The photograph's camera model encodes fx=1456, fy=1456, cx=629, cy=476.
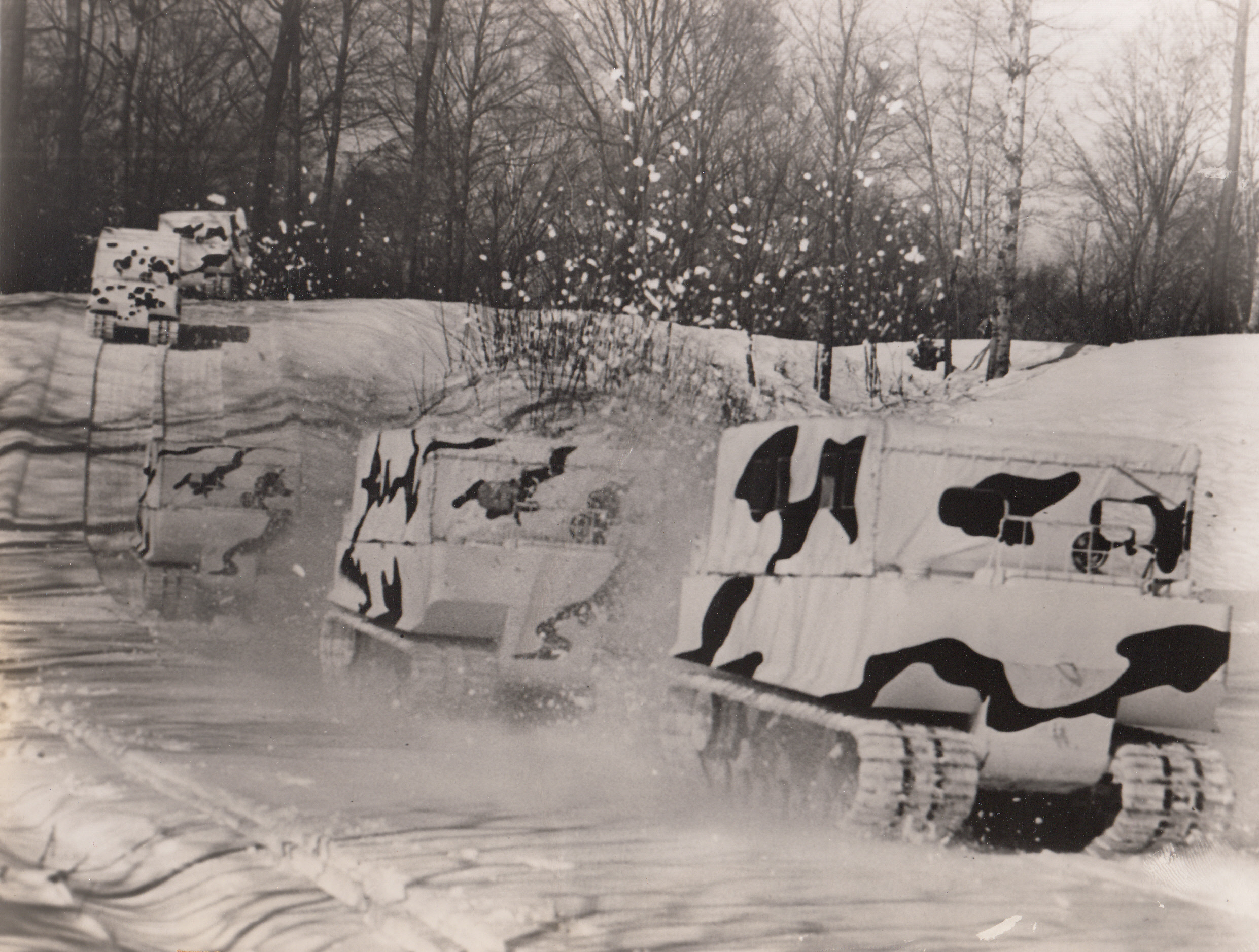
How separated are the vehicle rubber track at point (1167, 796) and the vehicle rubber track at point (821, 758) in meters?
0.66

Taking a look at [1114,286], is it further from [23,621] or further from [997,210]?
[23,621]

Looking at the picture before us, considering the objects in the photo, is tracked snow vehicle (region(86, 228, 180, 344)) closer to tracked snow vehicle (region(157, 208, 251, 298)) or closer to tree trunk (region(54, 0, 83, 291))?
tracked snow vehicle (region(157, 208, 251, 298))

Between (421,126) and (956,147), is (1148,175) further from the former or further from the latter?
(421,126)

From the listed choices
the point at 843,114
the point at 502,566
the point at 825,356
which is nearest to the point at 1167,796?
the point at 502,566

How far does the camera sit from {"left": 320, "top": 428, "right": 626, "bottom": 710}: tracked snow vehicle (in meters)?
8.77

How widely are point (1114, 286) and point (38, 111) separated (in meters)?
10.3

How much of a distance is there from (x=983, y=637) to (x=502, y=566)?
353cm

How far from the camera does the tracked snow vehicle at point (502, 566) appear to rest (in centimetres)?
877

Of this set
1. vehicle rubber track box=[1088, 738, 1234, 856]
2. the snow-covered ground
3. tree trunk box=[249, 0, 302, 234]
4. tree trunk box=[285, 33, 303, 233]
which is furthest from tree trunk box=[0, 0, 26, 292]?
vehicle rubber track box=[1088, 738, 1234, 856]

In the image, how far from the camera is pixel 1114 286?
14.1m

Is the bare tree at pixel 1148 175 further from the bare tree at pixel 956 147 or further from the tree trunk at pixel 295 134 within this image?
the tree trunk at pixel 295 134

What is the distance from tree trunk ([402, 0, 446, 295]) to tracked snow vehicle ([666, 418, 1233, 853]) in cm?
811

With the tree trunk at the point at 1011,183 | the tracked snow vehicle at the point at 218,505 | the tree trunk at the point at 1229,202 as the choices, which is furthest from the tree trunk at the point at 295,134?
the tree trunk at the point at 1229,202

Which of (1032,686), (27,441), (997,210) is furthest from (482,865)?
(27,441)
